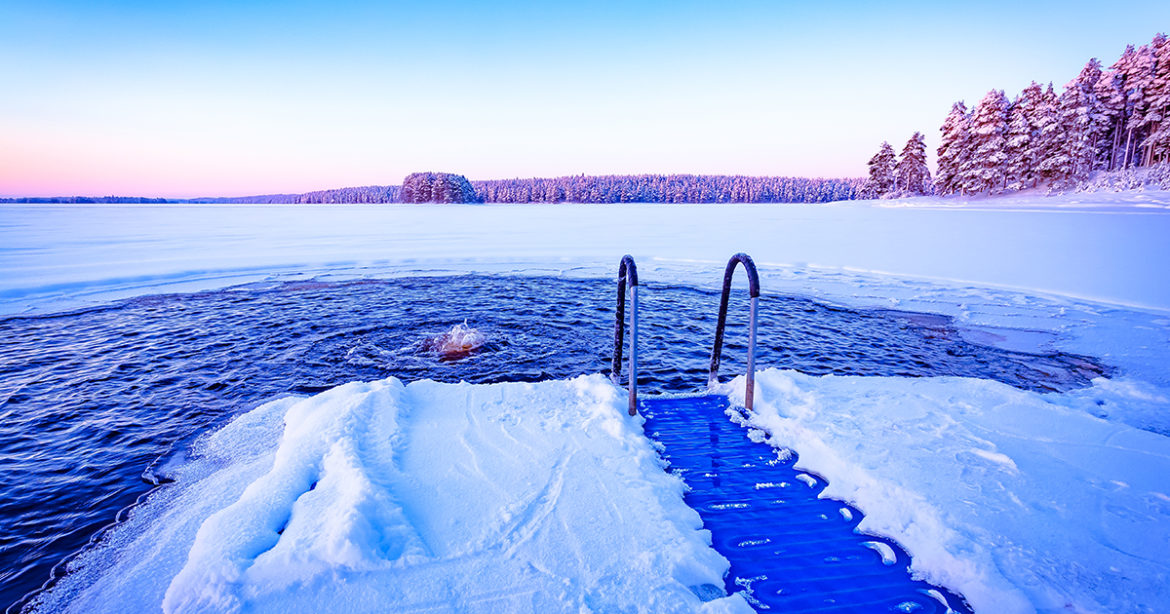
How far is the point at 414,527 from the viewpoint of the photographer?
2.64 metres

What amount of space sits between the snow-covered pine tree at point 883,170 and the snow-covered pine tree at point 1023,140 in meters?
15.5

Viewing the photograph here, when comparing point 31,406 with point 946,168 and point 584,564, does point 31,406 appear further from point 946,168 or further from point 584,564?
point 946,168

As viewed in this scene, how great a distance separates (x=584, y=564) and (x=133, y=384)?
596cm

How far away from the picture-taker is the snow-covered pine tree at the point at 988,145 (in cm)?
3609

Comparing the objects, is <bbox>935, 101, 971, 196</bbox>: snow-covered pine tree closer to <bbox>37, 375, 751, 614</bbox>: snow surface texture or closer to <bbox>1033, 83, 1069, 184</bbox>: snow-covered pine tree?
<bbox>1033, 83, 1069, 184</bbox>: snow-covered pine tree

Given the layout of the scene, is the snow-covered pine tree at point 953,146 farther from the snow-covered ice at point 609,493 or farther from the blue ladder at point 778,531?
the blue ladder at point 778,531

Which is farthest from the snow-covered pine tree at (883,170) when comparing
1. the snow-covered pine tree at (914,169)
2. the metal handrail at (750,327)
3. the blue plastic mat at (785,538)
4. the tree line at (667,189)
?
the blue plastic mat at (785,538)

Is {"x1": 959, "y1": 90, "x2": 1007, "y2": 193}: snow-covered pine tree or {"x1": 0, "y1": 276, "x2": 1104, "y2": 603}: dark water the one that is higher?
{"x1": 959, "y1": 90, "x2": 1007, "y2": 193}: snow-covered pine tree

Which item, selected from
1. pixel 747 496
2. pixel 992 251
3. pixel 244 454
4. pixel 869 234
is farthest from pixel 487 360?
pixel 869 234

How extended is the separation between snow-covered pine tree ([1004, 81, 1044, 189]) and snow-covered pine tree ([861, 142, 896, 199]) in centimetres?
1549

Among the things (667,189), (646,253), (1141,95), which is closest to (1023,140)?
(1141,95)

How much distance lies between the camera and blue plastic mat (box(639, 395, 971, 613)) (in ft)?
7.48

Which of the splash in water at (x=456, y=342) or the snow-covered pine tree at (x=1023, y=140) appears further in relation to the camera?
the snow-covered pine tree at (x=1023, y=140)

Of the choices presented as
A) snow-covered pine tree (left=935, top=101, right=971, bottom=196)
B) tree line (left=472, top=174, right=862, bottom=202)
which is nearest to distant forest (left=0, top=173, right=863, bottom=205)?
tree line (left=472, top=174, right=862, bottom=202)
